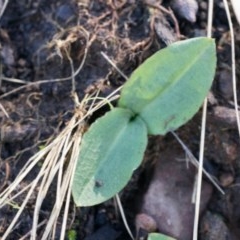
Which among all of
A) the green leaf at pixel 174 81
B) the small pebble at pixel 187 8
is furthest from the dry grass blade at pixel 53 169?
the small pebble at pixel 187 8

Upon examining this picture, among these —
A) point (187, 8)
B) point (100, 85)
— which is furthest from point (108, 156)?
point (187, 8)

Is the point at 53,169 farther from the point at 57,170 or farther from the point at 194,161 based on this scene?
the point at 194,161

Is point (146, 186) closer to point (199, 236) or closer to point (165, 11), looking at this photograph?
point (199, 236)

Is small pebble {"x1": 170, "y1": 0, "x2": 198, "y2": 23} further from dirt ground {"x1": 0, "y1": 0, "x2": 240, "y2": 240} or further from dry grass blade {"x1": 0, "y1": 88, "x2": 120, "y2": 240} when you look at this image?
dry grass blade {"x1": 0, "y1": 88, "x2": 120, "y2": 240}

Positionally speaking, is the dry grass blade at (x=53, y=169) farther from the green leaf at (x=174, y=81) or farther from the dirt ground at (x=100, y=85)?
the green leaf at (x=174, y=81)

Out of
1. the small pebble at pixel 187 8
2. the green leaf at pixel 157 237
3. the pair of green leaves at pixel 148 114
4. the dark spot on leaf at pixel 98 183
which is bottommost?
the green leaf at pixel 157 237

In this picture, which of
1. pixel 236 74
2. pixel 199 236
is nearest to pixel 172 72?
pixel 236 74
